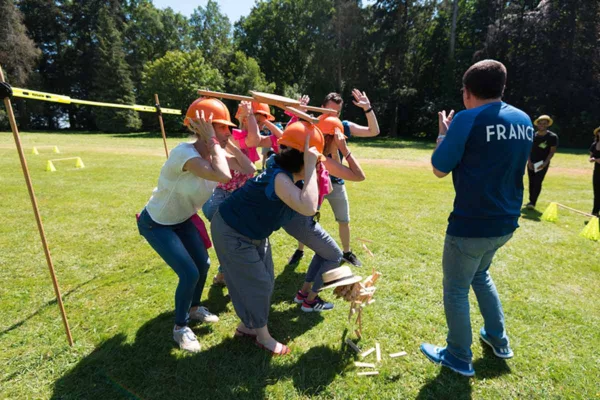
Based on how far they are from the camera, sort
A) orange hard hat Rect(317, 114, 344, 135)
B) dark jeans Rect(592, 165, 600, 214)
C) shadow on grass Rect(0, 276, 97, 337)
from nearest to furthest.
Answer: orange hard hat Rect(317, 114, 344, 135), shadow on grass Rect(0, 276, 97, 337), dark jeans Rect(592, 165, 600, 214)

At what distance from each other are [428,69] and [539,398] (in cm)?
4031

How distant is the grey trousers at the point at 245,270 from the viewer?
2783mm

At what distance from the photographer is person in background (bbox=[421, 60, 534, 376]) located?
7.66ft

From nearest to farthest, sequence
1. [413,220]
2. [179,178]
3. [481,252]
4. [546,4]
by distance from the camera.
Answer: [481,252]
[179,178]
[413,220]
[546,4]

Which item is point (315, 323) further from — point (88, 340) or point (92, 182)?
point (92, 182)

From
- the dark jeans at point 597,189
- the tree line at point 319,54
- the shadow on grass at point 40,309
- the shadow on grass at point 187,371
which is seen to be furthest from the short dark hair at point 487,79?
the tree line at point 319,54

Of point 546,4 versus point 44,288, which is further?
point 546,4

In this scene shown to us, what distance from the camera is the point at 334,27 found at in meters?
35.5

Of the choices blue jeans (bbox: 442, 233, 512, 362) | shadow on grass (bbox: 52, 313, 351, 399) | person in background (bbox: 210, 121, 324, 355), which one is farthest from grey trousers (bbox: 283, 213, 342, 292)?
blue jeans (bbox: 442, 233, 512, 362)

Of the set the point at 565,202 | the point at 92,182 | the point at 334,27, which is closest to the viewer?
the point at 565,202

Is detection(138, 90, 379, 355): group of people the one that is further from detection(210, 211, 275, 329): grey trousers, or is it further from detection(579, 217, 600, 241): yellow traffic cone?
detection(579, 217, 600, 241): yellow traffic cone

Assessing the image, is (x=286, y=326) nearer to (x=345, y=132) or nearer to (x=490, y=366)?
(x=490, y=366)

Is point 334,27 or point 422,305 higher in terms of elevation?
point 334,27

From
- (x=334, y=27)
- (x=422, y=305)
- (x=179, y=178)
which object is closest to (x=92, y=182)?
(x=179, y=178)
